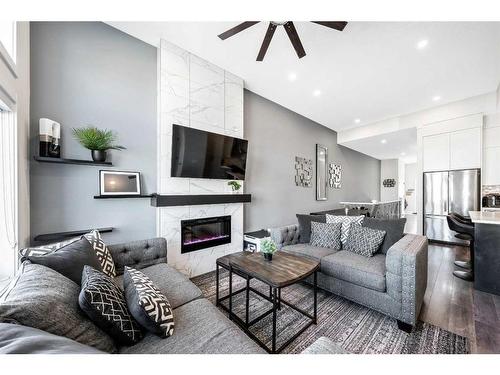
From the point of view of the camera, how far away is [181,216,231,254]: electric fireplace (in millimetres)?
2773

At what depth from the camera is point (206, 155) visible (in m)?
2.86

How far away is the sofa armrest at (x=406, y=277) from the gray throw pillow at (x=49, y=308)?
6.92ft

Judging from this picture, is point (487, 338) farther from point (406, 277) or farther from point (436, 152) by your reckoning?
point (436, 152)

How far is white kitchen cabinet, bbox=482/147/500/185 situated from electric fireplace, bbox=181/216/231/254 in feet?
17.6

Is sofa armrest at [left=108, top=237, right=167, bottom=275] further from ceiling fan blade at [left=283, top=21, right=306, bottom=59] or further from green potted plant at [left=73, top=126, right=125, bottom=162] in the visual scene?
ceiling fan blade at [left=283, top=21, right=306, bottom=59]

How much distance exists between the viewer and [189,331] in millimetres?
1077

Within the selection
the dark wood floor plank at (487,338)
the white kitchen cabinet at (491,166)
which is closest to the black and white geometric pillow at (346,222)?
the dark wood floor plank at (487,338)

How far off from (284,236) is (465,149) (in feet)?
14.9

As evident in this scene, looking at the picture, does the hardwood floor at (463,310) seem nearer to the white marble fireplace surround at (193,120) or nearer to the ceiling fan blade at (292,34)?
the white marble fireplace surround at (193,120)

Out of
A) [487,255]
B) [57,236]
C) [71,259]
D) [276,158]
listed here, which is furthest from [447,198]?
[57,236]
